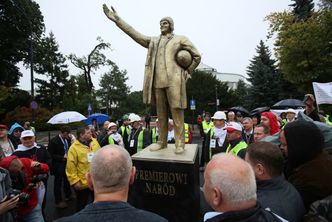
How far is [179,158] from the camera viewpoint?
3781 mm

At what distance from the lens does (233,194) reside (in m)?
1.43

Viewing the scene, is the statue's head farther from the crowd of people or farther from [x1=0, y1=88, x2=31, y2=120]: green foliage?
[x1=0, y1=88, x2=31, y2=120]: green foliage

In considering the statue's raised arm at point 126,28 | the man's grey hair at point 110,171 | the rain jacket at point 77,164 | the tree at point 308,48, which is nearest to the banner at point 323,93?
the statue's raised arm at point 126,28

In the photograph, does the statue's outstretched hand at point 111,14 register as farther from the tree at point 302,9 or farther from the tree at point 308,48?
the tree at point 302,9

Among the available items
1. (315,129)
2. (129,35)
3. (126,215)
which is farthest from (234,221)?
(129,35)

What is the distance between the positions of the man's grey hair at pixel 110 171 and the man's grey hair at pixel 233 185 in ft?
1.70

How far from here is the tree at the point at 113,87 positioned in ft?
173

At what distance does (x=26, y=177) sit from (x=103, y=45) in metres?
30.8

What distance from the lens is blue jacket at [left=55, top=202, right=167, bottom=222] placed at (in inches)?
55.7

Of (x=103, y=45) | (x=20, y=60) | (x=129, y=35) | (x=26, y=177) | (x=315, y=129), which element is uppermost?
(x=103, y=45)

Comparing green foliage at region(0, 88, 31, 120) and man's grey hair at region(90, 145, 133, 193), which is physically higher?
green foliage at region(0, 88, 31, 120)

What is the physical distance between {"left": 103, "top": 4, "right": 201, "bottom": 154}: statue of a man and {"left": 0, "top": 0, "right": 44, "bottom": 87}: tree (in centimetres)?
2506

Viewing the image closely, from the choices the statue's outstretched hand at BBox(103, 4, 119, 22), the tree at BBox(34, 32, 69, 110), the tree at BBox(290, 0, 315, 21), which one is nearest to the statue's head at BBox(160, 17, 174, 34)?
the statue's outstretched hand at BBox(103, 4, 119, 22)

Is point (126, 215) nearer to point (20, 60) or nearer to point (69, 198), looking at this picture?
point (69, 198)
